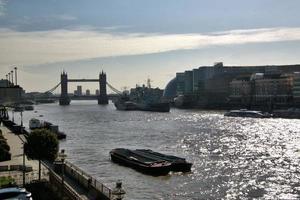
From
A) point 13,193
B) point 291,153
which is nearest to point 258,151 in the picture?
point 291,153

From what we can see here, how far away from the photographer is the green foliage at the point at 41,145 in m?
33.0

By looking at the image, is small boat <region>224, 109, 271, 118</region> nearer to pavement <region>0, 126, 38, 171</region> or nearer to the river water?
the river water

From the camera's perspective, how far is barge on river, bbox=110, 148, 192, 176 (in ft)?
150

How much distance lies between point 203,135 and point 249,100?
112m

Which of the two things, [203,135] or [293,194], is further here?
[203,135]

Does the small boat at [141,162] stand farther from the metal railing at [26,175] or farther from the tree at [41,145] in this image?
the tree at [41,145]

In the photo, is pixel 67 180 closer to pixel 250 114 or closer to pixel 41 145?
pixel 41 145

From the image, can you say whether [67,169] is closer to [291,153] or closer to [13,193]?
[13,193]

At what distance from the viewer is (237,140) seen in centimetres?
7231

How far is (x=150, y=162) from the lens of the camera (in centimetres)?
4759

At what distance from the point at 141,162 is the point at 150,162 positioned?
100 centimetres

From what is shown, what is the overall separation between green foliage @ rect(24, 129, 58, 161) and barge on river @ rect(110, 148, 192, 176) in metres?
14.0

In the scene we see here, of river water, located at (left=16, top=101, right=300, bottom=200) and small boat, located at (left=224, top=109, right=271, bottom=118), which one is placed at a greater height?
small boat, located at (left=224, top=109, right=271, bottom=118)

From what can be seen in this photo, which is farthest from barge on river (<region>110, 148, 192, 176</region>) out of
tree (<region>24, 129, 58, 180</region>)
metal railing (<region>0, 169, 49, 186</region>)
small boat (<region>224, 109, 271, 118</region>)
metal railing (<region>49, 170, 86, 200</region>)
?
small boat (<region>224, 109, 271, 118</region>)
